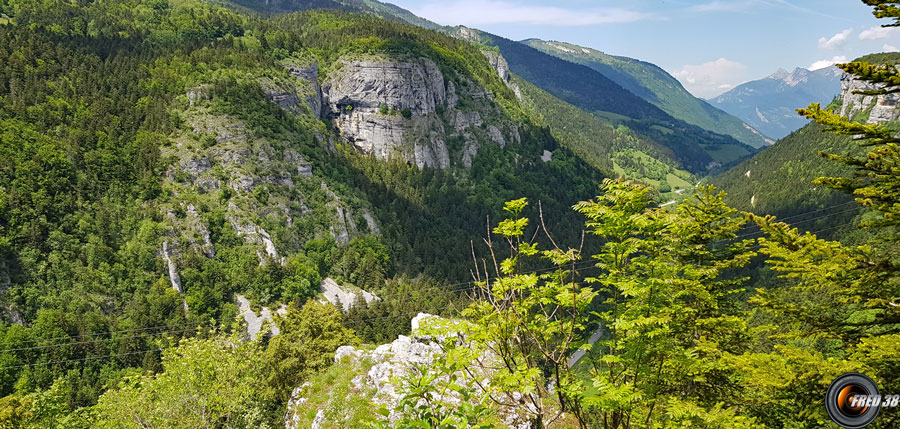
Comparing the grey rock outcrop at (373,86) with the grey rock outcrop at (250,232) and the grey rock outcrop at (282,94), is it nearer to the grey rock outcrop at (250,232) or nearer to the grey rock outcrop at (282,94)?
the grey rock outcrop at (282,94)

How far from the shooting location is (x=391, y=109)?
14525 centimetres

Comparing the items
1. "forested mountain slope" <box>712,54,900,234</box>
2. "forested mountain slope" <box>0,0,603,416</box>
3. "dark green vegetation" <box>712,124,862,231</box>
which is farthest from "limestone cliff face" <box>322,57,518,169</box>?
"forested mountain slope" <box>712,54,900,234</box>

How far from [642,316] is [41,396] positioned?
3558cm

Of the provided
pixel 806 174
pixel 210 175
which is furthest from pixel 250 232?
pixel 806 174

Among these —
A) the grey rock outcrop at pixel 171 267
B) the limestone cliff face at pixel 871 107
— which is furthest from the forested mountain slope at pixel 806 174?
the grey rock outcrop at pixel 171 267

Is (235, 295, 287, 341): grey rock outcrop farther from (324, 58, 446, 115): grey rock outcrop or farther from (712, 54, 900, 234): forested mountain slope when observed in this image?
(712, 54, 900, 234): forested mountain slope

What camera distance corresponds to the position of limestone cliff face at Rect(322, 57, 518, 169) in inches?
5625

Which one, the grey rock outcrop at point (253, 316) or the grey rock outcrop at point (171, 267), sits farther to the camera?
the grey rock outcrop at point (171, 267)

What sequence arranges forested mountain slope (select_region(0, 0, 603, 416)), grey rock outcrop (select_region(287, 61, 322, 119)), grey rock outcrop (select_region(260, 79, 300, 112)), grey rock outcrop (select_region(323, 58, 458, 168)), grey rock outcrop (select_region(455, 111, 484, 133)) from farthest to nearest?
grey rock outcrop (select_region(455, 111, 484, 133)) → grey rock outcrop (select_region(323, 58, 458, 168)) → grey rock outcrop (select_region(287, 61, 322, 119)) → grey rock outcrop (select_region(260, 79, 300, 112)) → forested mountain slope (select_region(0, 0, 603, 416))

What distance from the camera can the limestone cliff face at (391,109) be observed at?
142875 mm

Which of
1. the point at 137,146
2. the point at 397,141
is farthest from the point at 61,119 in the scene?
the point at 397,141

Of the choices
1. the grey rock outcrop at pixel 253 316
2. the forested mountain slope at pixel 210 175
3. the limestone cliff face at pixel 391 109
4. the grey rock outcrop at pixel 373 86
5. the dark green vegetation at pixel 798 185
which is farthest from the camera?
the limestone cliff face at pixel 391 109

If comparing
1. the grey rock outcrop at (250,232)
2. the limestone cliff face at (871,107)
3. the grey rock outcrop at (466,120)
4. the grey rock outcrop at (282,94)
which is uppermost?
the limestone cliff face at (871,107)

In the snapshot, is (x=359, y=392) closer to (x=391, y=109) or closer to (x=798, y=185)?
(x=391, y=109)
